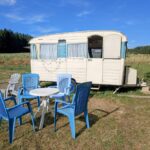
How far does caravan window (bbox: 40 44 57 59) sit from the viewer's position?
741 cm

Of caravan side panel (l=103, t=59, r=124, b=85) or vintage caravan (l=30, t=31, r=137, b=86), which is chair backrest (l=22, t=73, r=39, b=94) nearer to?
vintage caravan (l=30, t=31, r=137, b=86)

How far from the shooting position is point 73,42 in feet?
22.8

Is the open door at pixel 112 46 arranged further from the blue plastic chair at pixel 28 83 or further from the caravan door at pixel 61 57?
the blue plastic chair at pixel 28 83

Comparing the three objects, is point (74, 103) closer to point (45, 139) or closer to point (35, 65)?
point (45, 139)

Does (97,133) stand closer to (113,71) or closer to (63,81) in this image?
(63,81)

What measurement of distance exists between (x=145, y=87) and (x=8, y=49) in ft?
164

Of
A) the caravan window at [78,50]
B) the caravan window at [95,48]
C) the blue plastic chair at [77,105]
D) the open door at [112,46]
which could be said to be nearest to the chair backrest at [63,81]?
the blue plastic chair at [77,105]

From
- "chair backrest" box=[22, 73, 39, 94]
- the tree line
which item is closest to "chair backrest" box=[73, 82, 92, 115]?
"chair backrest" box=[22, 73, 39, 94]

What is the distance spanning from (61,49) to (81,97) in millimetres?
4168

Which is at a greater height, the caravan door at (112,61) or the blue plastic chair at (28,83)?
the caravan door at (112,61)

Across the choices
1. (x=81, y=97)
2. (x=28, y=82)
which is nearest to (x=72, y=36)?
(x=28, y=82)

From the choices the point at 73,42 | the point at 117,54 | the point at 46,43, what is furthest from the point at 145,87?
the point at 46,43

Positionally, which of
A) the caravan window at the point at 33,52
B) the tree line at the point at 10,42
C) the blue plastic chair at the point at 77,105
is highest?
the tree line at the point at 10,42

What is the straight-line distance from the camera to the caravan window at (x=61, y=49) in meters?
7.18
